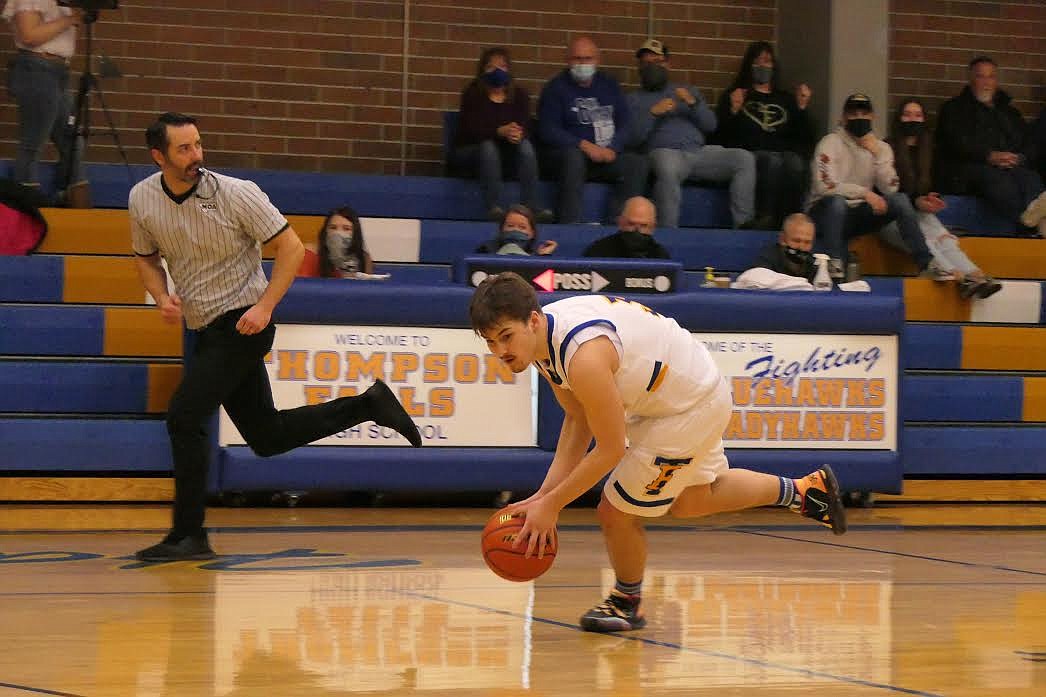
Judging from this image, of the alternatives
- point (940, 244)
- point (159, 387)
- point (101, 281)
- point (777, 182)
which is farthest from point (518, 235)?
point (940, 244)

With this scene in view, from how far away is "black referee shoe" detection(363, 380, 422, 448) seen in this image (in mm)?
6586

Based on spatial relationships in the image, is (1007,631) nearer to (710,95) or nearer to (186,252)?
(186,252)

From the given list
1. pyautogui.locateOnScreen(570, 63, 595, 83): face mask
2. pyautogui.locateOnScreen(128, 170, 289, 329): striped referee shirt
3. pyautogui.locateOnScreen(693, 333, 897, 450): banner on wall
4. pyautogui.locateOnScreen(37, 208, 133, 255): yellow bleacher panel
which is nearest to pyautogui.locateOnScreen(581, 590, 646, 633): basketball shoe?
pyautogui.locateOnScreen(128, 170, 289, 329): striped referee shirt

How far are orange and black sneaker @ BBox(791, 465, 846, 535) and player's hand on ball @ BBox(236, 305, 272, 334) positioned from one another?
7.19 feet

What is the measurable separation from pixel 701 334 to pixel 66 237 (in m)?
4.26

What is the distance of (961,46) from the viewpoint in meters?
13.6

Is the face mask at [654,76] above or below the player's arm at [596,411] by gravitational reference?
above

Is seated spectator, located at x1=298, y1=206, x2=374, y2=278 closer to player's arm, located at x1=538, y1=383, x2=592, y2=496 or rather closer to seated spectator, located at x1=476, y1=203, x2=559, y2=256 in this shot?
seated spectator, located at x1=476, y1=203, x2=559, y2=256

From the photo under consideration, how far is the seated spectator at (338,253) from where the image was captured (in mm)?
9102

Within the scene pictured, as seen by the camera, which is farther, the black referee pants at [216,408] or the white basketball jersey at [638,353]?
the black referee pants at [216,408]

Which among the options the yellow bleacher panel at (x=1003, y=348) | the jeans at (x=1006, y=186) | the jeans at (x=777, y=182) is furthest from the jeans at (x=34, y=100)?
the jeans at (x=1006, y=186)

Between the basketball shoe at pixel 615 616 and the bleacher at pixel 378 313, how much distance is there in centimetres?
343

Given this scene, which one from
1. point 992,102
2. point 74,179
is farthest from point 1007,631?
point 992,102

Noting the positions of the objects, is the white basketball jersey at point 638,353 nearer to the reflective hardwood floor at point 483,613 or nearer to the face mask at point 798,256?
the reflective hardwood floor at point 483,613
